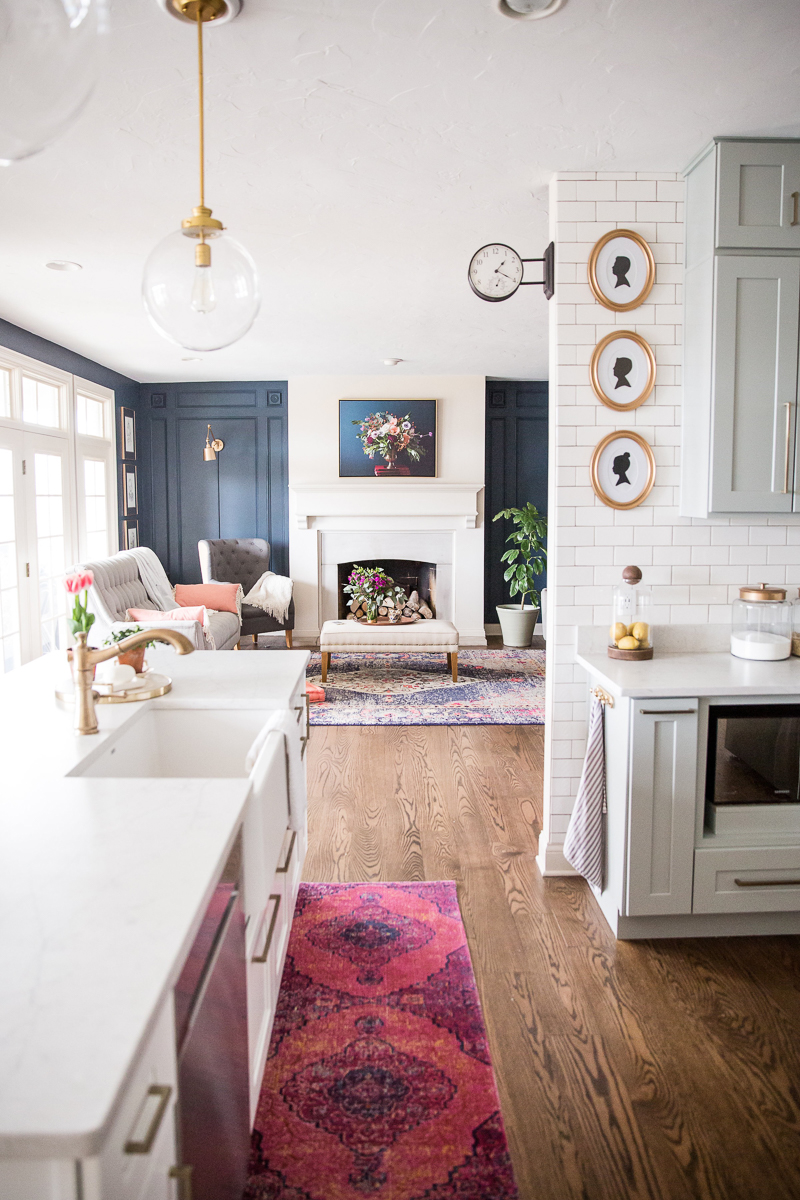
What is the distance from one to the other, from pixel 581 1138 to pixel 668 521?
6.39 ft

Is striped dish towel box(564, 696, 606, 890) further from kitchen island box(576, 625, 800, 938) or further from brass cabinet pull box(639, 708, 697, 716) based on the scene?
brass cabinet pull box(639, 708, 697, 716)

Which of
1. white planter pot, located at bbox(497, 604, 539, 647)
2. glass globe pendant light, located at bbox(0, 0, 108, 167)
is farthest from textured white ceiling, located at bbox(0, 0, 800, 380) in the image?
white planter pot, located at bbox(497, 604, 539, 647)

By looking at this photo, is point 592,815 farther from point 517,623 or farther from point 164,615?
point 517,623

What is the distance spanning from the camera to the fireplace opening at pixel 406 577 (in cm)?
778

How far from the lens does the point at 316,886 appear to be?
2895 mm

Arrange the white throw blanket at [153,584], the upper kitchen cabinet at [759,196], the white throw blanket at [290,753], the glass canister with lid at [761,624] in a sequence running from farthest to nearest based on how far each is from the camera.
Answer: the white throw blanket at [153,584], the glass canister with lid at [761,624], the upper kitchen cabinet at [759,196], the white throw blanket at [290,753]

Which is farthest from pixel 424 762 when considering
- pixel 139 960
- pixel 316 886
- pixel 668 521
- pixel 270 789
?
pixel 139 960

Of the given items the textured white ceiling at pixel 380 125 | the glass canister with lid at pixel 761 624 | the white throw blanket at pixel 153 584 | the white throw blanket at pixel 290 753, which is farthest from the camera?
the white throw blanket at pixel 153 584

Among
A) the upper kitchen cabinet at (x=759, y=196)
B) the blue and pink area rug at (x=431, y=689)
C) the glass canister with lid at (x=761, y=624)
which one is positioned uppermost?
the upper kitchen cabinet at (x=759, y=196)

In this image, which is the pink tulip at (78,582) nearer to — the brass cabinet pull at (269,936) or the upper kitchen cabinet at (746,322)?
the brass cabinet pull at (269,936)

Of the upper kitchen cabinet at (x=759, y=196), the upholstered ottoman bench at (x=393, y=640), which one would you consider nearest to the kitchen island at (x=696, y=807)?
the upper kitchen cabinet at (x=759, y=196)

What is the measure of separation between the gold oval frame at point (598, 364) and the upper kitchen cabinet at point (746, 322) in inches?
6.3

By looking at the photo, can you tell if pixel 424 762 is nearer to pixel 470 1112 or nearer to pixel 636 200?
pixel 470 1112

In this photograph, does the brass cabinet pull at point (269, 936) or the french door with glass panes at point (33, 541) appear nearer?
the brass cabinet pull at point (269, 936)
